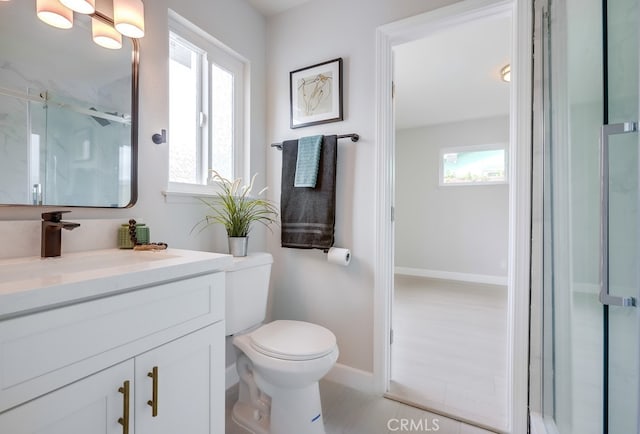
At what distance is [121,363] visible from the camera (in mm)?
778

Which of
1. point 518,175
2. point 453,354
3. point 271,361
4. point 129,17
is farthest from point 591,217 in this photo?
point 129,17

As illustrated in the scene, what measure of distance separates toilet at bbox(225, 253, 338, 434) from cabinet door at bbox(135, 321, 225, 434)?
0.25 meters

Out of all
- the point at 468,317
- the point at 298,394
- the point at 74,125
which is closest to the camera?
the point at 74,125

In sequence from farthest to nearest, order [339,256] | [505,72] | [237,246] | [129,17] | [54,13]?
[505,72] → [339,256] → [237,246] → [129,17] → [54,13]

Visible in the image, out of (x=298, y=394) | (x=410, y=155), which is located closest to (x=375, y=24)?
(x=298, y=394)

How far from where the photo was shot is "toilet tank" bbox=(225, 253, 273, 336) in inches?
56.5

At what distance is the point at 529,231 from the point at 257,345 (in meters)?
1.33

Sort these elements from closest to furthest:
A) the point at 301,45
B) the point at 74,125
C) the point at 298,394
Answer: the point at 74,125, the point at 298,394, the point at 301,45

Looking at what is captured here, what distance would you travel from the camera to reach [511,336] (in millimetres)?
1402

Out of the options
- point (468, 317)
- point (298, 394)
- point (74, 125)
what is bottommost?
point (468, 317)

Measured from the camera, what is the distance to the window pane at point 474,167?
4207mm

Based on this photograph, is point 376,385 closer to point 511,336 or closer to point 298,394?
point 298,394

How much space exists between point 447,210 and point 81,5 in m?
4.51

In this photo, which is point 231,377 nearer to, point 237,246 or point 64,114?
point 237,246
